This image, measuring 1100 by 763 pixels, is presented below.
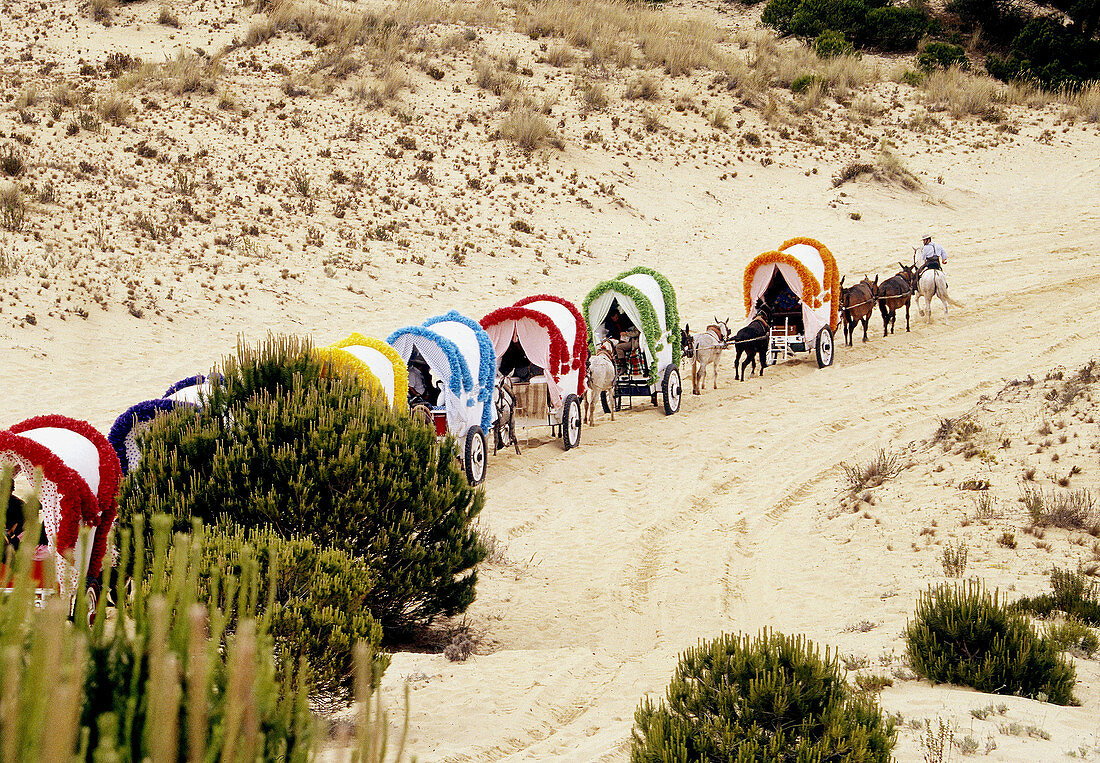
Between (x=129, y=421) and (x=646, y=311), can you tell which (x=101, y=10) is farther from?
(x=129, y=421)

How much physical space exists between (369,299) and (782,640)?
62.3 feet

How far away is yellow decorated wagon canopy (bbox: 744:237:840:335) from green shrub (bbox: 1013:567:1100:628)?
1123 centimetres

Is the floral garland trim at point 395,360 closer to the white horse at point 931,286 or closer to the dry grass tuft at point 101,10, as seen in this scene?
the white horse at point 931,286

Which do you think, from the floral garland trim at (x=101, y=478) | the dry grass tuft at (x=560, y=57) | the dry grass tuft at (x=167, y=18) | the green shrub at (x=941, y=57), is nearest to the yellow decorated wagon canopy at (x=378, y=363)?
the floral garland trim at (x=101, y=478)

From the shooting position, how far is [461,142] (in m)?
33.5

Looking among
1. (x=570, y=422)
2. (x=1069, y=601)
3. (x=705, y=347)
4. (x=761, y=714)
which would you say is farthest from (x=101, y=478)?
(x=705, y=347)

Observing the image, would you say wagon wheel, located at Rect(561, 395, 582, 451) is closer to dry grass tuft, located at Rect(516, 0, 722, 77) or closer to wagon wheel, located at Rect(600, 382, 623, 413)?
wagon wheel, located at Rect(600, 382, 623, 413)

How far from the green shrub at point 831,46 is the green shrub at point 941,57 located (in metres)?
3.27

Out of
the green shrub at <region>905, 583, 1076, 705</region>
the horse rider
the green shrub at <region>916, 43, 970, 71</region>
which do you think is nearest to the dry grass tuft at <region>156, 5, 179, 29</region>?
the horse rider

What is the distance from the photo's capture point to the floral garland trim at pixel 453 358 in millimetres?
13016

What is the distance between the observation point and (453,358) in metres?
13.0

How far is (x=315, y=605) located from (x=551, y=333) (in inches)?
362

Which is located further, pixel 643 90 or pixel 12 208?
pixel 643 90

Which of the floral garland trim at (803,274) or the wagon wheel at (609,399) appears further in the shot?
the floral garland trim at (803,274)
